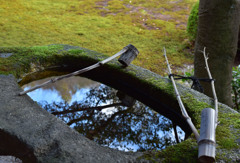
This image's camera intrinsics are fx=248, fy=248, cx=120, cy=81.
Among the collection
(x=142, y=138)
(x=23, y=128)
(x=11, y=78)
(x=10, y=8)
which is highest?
(x=10, y=8)

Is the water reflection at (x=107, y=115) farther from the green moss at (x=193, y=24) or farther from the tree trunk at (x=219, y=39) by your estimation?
the green moss at (x=193, y=24)

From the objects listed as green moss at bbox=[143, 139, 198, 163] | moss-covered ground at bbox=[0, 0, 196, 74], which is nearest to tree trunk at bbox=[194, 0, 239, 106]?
green moss at bbox=[143, 139, 198, 163]

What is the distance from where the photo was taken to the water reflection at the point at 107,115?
1990 millimetres

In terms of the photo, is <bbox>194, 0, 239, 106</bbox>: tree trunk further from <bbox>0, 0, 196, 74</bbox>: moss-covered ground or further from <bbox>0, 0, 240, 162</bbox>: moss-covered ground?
<bbox>0, 0, 196, 74</bbox>: moss-covered ground

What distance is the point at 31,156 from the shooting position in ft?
4.87

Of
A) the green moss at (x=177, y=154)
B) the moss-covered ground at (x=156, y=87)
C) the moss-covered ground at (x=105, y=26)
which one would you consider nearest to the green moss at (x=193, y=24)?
the moss-covered ground at (x=105, y=26)

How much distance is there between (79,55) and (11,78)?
33.1 inches

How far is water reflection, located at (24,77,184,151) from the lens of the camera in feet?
6.53

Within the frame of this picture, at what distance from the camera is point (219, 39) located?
287cm

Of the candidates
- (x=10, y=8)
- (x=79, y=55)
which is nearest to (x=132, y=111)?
(x=79, y=55)

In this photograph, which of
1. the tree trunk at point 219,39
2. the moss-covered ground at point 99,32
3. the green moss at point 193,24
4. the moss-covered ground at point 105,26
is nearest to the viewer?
the moss-covered ground at point 99,32

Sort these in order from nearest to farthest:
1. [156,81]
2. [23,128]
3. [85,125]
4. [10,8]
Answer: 1. [23,128]
2. [85,125]
3. [156,81]
4. [10,8]

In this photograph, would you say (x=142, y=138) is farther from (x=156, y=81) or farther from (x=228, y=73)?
(x=228, y=73)

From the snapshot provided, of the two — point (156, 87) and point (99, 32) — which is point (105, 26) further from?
point (156, 87)
